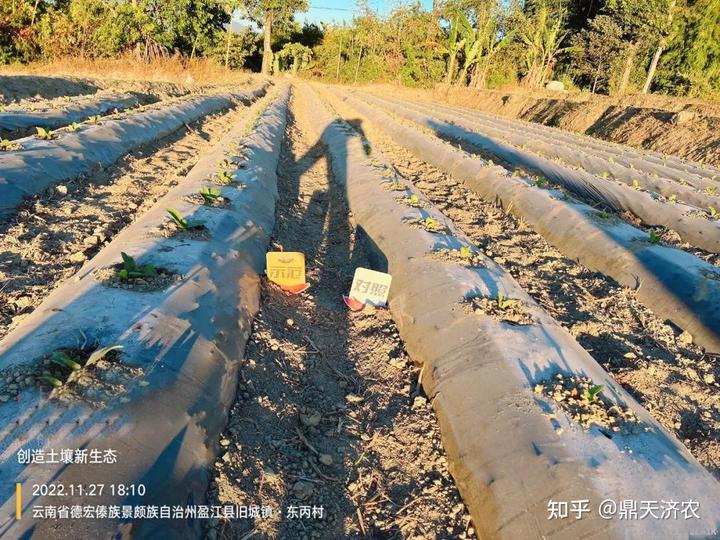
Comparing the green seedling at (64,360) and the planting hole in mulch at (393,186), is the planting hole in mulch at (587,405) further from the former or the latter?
the planting hole in mulch at (393,186)

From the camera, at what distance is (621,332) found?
3955 mm

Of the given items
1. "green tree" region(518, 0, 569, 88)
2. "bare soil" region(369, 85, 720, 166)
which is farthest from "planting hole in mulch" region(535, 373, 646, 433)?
"green tree" region(518, 0, 569, 88)

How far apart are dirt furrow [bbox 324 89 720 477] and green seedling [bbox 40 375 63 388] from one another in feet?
11.1

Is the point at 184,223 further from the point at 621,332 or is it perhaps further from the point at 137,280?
the point at 621,332

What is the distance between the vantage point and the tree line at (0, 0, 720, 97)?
18.3 m

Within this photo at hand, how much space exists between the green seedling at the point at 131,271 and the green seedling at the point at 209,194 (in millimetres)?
1601

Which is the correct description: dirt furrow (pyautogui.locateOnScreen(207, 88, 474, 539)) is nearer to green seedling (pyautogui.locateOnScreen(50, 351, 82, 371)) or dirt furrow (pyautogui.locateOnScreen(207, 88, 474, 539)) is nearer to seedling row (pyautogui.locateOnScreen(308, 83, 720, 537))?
seedling row (pyautogui.locateOnScreen(308, 83, 720, 537))

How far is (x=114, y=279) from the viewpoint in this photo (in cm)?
294

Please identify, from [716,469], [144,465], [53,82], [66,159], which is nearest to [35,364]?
[144,465]

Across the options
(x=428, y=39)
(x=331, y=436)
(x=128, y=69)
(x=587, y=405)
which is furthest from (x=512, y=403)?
(x=428, y=39)

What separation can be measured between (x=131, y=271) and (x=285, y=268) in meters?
1.33

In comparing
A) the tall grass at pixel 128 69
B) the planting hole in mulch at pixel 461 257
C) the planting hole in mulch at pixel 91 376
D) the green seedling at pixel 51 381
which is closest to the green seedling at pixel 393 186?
the planting hole in mulch at pixel 461 257

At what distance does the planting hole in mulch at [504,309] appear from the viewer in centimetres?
308

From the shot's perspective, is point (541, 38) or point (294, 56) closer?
point (541, 38)
